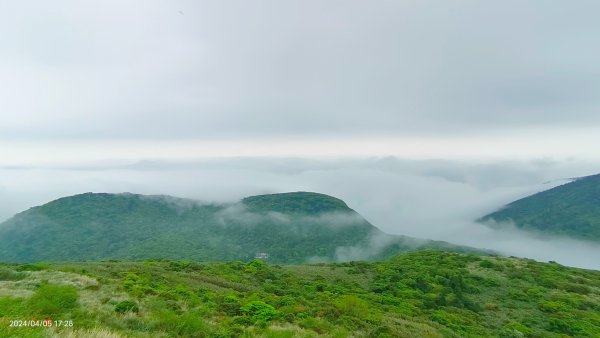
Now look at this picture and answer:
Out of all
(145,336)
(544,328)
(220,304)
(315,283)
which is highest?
(145,336)

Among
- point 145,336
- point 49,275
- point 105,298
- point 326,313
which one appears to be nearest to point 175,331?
point 145,336

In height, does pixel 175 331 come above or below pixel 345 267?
above

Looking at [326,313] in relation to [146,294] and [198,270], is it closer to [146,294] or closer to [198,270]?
[146,294]

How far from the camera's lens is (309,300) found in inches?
1092

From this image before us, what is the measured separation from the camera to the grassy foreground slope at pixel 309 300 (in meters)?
15.3

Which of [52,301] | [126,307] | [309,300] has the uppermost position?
[52,301]

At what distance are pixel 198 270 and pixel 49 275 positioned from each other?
16656 millimetres

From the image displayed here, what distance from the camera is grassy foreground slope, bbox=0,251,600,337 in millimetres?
15273

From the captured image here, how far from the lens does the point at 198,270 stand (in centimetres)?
3975
